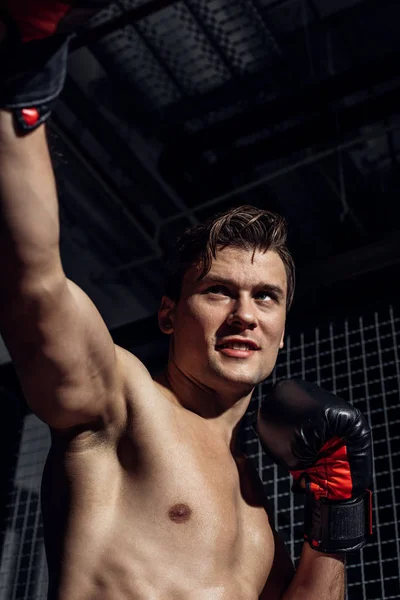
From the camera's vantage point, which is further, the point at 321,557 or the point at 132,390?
the point at 321,557

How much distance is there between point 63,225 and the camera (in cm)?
403

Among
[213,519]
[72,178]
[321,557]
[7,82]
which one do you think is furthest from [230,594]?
[72,178]

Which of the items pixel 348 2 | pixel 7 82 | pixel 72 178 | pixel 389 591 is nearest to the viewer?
pixel 7 82

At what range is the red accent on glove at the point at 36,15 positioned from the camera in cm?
87

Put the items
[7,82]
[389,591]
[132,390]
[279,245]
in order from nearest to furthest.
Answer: [7,82]
[132,390]
[279,245]
[389,591]

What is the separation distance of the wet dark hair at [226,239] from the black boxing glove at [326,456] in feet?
0.92

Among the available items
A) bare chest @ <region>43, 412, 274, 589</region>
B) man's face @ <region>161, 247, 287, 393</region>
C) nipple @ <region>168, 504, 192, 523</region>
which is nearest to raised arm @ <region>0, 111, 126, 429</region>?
bare chest @ <region>43, 412, 274, 589</region>

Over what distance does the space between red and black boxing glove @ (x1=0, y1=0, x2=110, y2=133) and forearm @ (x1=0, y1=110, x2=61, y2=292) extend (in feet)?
0.09

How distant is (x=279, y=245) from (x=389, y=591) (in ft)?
7.99

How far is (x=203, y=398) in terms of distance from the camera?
162cm

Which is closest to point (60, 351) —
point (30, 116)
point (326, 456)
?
point (30, 116)

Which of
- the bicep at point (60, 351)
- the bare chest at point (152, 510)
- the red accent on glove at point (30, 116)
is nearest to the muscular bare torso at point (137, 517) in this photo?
the bare chest at point (152, 510)

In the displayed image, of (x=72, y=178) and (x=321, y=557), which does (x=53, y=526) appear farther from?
(x=72, y=178)

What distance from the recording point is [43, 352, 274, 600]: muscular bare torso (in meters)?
1.28
